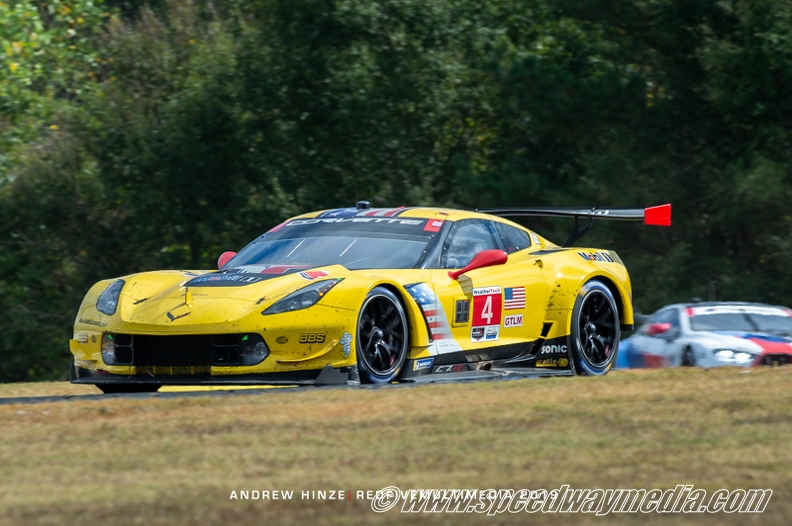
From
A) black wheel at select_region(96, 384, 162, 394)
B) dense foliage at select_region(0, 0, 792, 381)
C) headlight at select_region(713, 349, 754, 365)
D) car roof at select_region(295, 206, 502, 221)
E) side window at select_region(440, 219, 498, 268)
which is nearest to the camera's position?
black wheel at select_region(96, 384, 162, 394)

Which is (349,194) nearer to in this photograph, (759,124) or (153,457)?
(759,124)

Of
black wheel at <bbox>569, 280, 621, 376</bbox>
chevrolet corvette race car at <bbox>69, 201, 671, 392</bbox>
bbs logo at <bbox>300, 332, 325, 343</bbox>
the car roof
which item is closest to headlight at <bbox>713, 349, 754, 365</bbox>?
chevrolet corvette race car at <bbox>69, 201, 671, 392</bbox>

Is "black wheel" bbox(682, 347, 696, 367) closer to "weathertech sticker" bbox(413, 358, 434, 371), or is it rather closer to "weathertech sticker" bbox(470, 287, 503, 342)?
"weathertech sticker" bbox(470, 287, 503, 342)

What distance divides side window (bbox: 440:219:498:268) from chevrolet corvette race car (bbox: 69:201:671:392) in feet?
0.04

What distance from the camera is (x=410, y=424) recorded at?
21.4 ft

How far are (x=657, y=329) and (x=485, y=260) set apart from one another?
311 inches

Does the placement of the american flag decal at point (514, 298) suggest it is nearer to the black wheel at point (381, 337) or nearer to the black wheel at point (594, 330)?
the black wheel at point (594, 330)

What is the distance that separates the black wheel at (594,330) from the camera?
10367mm

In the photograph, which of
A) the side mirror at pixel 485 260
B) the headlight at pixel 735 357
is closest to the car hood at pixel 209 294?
the side mirror at pixel 485 260

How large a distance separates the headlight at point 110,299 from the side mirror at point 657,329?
926 centimetres

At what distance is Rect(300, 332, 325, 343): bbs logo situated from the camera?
8.26 metres

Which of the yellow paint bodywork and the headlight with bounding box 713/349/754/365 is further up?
the yellow paint bodywork

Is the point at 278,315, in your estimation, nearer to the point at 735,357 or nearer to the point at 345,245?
the point at 345,245

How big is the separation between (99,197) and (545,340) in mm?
21710
